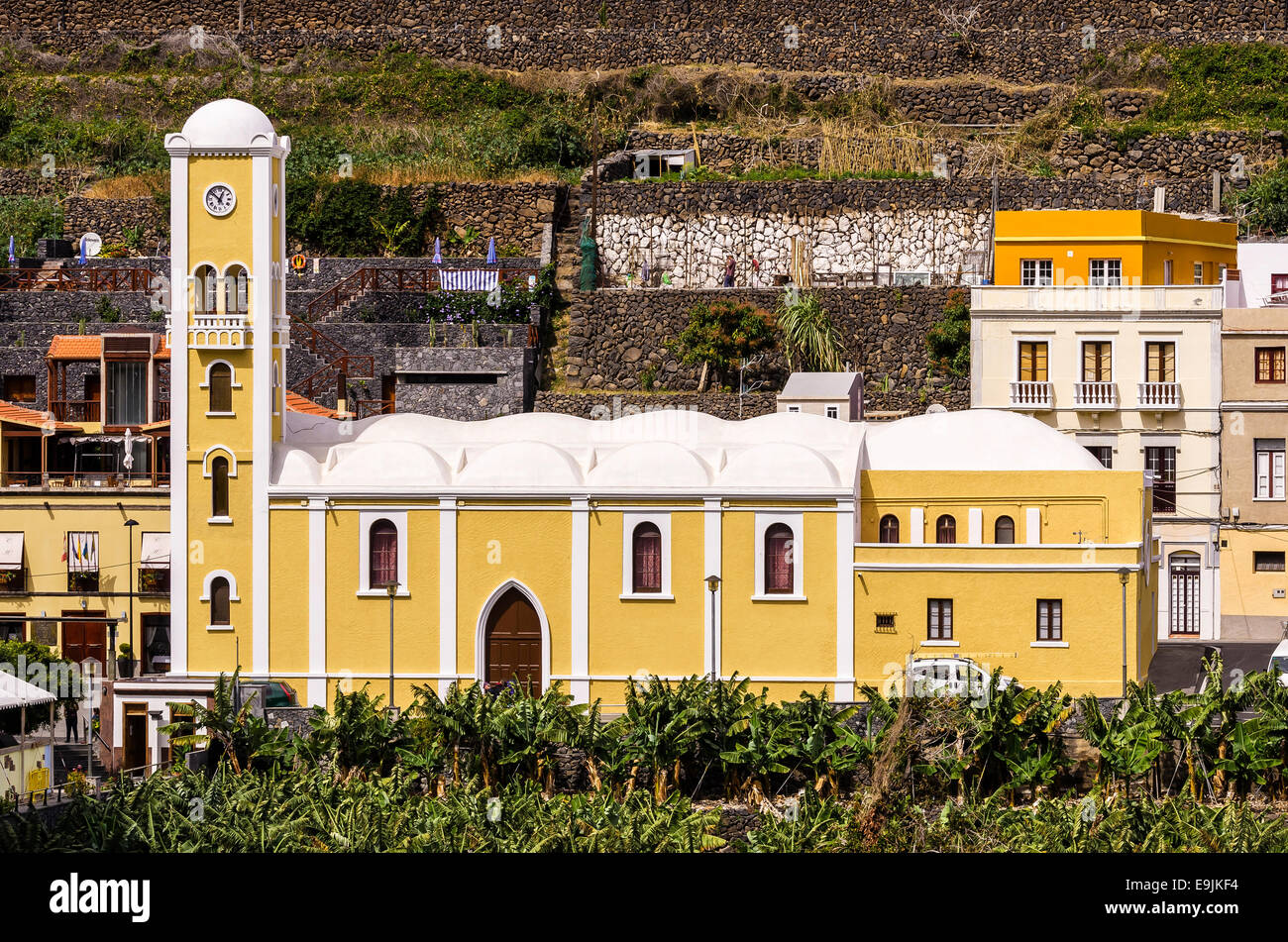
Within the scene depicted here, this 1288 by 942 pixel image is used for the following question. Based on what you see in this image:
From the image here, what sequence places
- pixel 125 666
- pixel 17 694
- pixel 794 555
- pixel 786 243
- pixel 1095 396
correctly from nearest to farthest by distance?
pixel 17 694 → pixel 794 555 → pixel 125 666 → pixel 1095 396 → pixel 786 243

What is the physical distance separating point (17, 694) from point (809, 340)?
86.7ft

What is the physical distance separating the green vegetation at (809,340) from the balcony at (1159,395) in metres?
9.07

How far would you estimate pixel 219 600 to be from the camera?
153 ft

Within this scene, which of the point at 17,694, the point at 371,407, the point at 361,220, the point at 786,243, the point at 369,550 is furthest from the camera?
the point at 361,220

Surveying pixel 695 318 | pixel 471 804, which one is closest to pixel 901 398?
pixel 695 318

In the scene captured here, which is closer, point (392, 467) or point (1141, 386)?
point (392, 467)

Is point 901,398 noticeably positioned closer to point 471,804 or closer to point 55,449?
point 55,449

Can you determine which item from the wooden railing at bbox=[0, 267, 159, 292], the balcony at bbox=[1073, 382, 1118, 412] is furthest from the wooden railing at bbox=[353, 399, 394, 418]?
the balcony at bbox=[1073, 382, 1118, 412]

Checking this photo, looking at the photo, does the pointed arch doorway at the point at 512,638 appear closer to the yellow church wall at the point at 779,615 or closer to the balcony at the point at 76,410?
the yellow church wall at the point at 779,615

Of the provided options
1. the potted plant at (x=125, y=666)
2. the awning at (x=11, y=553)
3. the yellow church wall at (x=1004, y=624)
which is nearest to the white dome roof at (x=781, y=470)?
the yellow church wall at (x=1004, y=624)

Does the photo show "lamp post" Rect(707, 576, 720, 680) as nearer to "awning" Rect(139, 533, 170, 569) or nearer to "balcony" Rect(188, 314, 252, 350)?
"balcony" Rect(188, 314, 252, 350)

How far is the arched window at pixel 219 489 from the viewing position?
47.0 meters

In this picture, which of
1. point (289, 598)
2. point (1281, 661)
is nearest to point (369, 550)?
point (289, 598)

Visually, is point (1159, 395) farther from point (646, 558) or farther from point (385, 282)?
point (385, 282)
